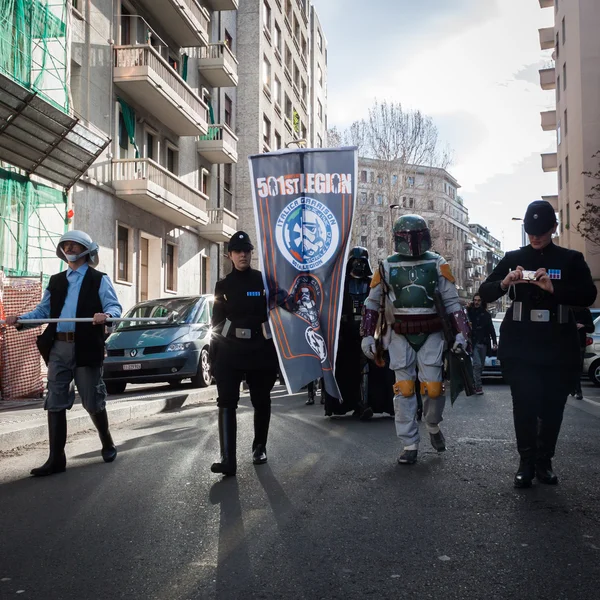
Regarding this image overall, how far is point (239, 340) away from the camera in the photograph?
5.98m

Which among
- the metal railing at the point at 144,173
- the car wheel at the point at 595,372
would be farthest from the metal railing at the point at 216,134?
the car wheel at the point at 595,372

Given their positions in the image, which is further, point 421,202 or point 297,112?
point 297,112

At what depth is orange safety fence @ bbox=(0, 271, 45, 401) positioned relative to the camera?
A: 10820 mm

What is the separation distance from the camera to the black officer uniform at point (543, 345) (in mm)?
5242

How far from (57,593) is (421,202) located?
4277cm

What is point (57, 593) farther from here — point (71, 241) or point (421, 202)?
point (421, 202)

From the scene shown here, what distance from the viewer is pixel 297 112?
161 ft

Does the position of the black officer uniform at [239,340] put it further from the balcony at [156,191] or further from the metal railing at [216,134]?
the metal railing at [216,134]

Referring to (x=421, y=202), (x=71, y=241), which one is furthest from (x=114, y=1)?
(x=421, y=202)

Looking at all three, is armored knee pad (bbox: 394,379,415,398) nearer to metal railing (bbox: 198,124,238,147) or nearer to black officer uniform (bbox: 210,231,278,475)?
black officer uniform (bbox: 210,231,278,475)

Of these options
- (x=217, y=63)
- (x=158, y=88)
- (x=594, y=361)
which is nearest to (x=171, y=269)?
(x=158, y=88)

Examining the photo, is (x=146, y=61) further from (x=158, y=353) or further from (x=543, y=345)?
(x=543, y=345)

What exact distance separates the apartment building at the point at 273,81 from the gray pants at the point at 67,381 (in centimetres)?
2237

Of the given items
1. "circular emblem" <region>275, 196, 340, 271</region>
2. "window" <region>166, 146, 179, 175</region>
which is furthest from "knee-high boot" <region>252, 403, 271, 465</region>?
"window" <region>166, 146, 179, 175</region>
